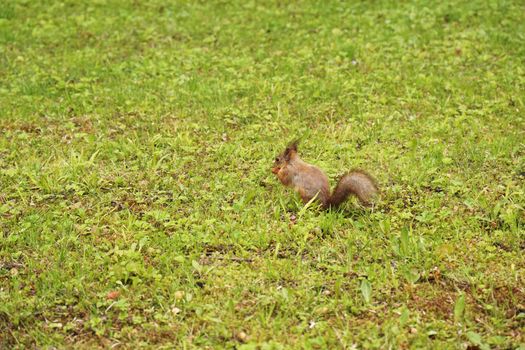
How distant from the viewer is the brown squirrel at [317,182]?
4867 mm

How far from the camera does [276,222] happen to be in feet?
16.5

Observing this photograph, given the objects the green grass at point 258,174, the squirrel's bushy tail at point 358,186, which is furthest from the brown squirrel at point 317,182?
the green grass at point 258,174

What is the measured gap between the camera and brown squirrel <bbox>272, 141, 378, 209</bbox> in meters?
4.87

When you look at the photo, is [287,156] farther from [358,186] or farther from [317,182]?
[358,186]

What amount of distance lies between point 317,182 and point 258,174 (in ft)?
2.42

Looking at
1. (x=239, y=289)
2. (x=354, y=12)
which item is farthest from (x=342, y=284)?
(x=354, y=12)

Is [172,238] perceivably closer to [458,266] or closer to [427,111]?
[458,266]

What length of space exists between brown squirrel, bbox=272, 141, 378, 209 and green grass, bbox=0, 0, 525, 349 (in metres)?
0.12

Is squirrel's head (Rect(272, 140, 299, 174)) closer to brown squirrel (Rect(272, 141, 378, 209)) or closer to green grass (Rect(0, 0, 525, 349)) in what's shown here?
brown squirrel (Rect(272, 141, 378, 209))

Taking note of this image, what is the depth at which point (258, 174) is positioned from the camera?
572 centimetres

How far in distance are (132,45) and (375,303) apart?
5.32 metres

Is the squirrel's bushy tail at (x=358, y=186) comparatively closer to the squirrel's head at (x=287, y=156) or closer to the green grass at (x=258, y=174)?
the green grass at (x=258, y=174)

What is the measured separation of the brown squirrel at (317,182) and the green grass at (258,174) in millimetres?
125

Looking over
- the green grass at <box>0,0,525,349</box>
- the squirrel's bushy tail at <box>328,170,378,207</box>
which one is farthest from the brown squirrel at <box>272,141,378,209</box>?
the green grass at <box>0,0,525,349</box>
